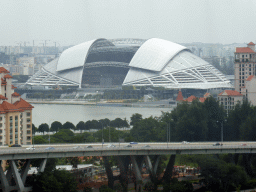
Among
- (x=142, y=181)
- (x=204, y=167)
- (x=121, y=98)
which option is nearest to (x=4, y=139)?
(x=142, y=181)

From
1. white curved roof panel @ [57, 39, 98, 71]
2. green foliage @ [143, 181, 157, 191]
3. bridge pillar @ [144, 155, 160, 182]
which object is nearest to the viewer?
green foliage @ [143, 181, 157, 191]

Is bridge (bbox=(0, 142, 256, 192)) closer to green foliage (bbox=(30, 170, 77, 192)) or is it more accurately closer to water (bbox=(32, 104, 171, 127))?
green foliage (bbox=(30, 170, 77, 192))

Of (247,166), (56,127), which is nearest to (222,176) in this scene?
(247,166)

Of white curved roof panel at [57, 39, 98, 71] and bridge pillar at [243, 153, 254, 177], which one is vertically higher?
white curved roof panel at [57, 39, 98, 71]

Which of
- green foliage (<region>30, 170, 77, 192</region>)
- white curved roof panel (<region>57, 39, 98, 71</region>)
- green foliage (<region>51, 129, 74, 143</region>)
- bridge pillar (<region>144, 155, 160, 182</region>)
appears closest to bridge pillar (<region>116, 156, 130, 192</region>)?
bridge pillar (<region>144, 155, 160, 182</region>)

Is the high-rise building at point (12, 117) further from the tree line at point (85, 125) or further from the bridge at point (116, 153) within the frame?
the tree line at point (85, 125)

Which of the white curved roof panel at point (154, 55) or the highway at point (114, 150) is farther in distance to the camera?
the white curved roof panel at point (154, 55)

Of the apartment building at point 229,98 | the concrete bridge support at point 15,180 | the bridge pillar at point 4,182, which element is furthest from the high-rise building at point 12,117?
the apartment building at point 229,98

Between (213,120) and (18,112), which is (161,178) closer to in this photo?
(18,112)
